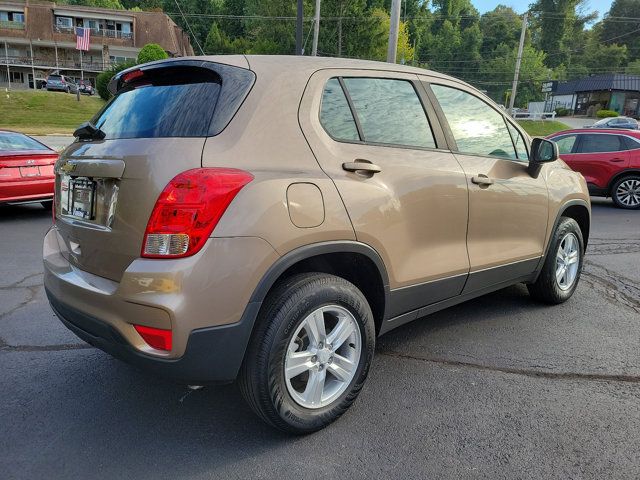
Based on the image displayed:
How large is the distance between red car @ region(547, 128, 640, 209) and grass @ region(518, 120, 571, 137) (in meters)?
29.4

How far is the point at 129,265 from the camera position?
2.16m

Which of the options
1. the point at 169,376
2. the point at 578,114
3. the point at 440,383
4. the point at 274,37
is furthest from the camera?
the point at 578,114

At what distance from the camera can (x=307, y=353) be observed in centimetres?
245

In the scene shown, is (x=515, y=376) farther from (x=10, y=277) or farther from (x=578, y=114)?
(x=578, y=114)

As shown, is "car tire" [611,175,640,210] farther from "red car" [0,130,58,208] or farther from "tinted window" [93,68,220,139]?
"red car" [0,130,58,208]

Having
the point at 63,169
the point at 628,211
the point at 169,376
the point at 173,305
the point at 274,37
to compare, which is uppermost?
the point at 274,37

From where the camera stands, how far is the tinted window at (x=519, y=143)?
381cm

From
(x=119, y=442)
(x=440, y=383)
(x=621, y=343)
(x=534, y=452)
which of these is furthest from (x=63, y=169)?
(x=621, y=343)

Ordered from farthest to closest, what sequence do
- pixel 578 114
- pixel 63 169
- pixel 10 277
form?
pixel 578 114 → pixel 10 277 → pixel 63 169

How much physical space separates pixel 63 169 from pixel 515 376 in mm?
2939

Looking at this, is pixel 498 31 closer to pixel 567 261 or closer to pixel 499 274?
pixel 567 261

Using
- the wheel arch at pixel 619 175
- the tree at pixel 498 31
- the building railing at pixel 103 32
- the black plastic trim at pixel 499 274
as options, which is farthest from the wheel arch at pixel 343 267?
the tree at pixel 498 31

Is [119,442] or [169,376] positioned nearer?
[169,376]

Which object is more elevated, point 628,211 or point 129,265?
point 129,265
